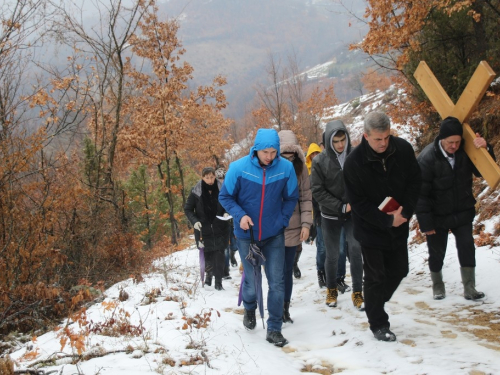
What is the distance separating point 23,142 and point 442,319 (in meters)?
6.61

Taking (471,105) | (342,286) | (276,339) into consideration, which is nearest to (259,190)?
(276,339)

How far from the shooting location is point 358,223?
4.15 metres

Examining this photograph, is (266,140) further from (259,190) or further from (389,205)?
(389,205)

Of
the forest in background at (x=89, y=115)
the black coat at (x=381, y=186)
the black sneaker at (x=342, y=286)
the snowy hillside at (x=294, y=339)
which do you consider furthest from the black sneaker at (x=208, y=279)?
the black coat at (x=381, y=186)

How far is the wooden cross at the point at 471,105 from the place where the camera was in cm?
429

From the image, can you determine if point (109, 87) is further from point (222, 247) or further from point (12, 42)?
point (222, 247)

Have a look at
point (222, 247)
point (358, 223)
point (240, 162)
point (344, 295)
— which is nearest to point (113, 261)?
point (222, 247)

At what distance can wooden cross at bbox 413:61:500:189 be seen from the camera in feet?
14.1

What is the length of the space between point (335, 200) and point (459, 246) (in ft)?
5.01

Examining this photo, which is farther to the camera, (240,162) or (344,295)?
(344,295)

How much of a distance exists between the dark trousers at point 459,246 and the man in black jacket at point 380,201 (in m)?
1.15

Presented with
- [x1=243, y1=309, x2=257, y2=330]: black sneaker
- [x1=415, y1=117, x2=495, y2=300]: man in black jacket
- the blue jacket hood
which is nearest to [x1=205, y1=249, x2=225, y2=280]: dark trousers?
[x1=243, y1=309, x2=257, y2=330]: black sneaker

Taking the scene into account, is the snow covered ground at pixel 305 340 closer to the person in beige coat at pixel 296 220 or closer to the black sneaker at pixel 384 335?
the black sneaker at pixel 384 335

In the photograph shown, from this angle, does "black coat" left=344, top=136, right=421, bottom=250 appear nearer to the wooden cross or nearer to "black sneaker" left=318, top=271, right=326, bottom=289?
the wooden cross
